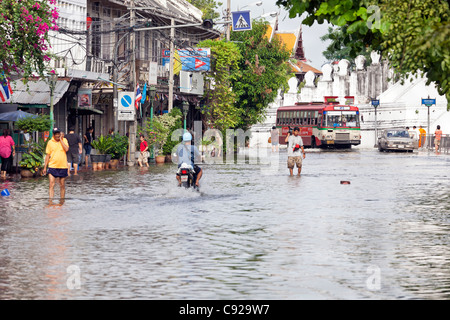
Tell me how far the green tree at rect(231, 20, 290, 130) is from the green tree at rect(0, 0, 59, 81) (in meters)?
33.8

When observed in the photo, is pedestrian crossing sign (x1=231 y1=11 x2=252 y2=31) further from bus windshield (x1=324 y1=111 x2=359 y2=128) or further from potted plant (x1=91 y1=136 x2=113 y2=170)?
potted plant (x1=91 y1=136 x2=113 y2=170)

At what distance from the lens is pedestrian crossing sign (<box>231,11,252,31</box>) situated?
53281mm

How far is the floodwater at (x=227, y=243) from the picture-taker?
29.2 ft

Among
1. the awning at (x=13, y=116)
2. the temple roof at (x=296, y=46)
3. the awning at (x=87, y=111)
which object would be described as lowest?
the awning at (x=13, y=116)

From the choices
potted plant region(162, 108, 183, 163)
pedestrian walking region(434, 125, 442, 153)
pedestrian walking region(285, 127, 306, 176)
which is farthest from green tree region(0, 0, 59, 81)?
pedestrian walking region(434, 125, 442, 153)

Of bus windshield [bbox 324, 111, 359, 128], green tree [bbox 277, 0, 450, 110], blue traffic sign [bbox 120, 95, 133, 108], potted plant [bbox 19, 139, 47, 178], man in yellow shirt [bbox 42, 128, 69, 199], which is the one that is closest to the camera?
green tree [bbox 277, 0, 450, 110]

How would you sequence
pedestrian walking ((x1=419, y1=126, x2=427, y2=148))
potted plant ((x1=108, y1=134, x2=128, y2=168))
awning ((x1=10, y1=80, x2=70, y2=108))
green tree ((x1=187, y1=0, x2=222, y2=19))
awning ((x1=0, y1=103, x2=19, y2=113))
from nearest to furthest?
awning ((x1=0, y1=103, x2=19, y2=113)) < awning ((x1=10, y1=80, x2=70, y2=108)) < potted plant ((x1=108, y1=134, x2=128, y2=168)) < pedestrian walking ((x1=419, y1=126, x2=427, y2=148)) < green tree ((x1=187, y1=0, x2=222, y2=19))

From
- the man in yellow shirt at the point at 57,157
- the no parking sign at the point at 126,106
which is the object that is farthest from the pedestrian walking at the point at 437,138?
the man in yellow shirt at the point at 57,157

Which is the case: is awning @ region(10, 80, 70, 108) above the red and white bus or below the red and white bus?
above

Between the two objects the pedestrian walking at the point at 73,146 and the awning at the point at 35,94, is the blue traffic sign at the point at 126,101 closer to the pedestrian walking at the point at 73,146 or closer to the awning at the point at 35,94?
the awning at the point at 35,94

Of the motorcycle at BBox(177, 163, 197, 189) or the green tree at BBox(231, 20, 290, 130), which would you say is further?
the green tree at BBox(231, 20, 290, 130)

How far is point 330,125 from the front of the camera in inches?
2511

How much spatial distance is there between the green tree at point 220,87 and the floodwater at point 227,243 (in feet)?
108
